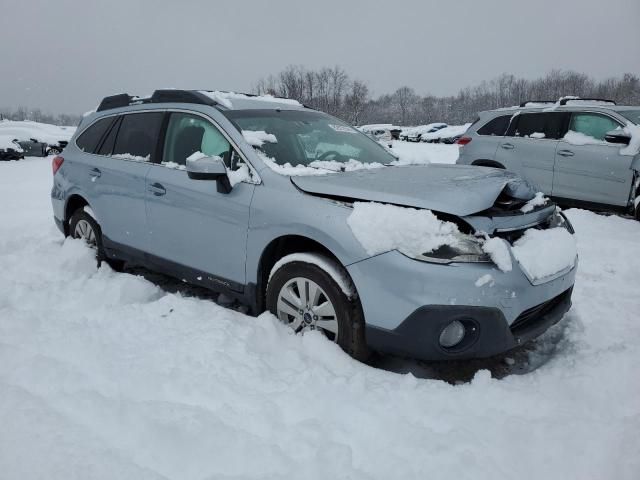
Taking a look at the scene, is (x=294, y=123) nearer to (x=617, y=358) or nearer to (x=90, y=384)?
(x=90, y=384)

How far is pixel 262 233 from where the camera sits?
9.52 ft

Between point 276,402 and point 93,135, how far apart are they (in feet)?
11.7

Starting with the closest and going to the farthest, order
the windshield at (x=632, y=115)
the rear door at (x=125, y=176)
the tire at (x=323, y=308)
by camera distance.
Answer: the tire at (x=323, y=308) → the rear door at (x=125, y=176) → the windshield at (x=632, y=115)

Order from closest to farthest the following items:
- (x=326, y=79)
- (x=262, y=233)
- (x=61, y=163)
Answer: (x=262, y=233)
(x=61, y=163)
(x=326, y=79)

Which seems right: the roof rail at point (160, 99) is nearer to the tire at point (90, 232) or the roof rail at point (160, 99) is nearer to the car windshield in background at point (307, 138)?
the car windshield in background at point (307, 138)

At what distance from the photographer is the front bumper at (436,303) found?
2301 mm

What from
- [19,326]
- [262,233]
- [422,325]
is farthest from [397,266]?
[19,326]

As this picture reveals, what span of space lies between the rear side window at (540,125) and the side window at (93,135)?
601cm

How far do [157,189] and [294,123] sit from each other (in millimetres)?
1213

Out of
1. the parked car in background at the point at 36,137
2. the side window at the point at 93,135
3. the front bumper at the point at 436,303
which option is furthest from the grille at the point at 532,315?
the parked car in background at the point at 36,137

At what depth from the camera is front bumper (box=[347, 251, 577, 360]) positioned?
2301mm

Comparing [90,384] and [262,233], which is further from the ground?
[262,233]

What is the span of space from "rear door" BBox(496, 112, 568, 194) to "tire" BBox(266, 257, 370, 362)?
5509 millimetres

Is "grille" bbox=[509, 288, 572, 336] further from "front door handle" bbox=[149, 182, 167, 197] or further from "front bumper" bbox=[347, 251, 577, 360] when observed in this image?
"front door handle" bbox=[149, 182, 167, 197]
